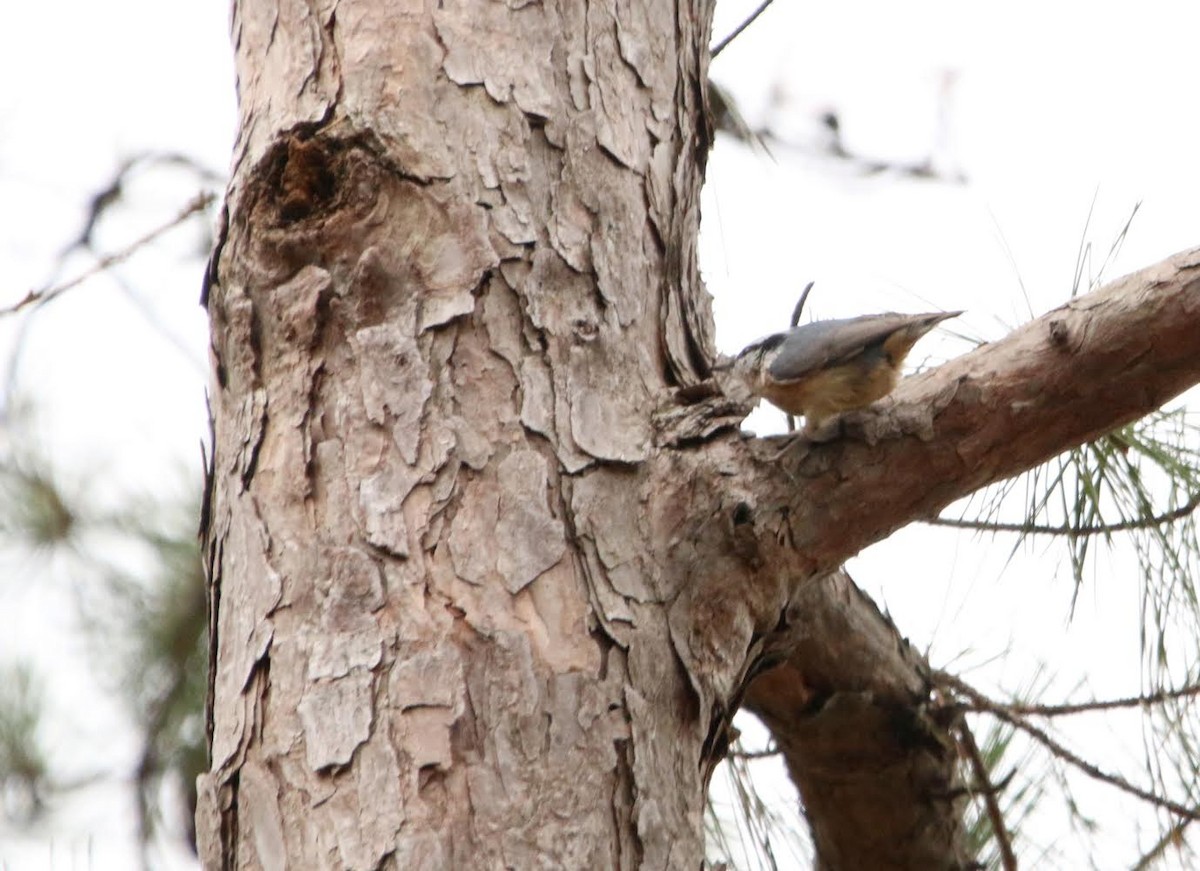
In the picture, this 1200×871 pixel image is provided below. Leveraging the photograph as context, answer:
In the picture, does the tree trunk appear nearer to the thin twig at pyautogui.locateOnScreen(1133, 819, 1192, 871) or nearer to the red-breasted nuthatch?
the red-breasted nuthatch

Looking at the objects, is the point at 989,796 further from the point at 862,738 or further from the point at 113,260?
the point at 113,260

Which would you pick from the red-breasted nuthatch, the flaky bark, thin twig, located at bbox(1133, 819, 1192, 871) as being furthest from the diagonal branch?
thin twig, located at bbox(1133, 819, 1192, 871)

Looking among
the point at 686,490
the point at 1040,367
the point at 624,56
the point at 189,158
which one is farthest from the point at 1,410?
the point at 1040,367

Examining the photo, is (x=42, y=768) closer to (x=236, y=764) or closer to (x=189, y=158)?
(x=189, y=158)

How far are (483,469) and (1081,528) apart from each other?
89cm

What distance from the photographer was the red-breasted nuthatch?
1.37 m

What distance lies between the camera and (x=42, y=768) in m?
2.07

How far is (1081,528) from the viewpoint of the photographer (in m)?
1.67

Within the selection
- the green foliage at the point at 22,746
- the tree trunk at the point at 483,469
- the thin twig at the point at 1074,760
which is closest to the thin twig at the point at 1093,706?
the thin twig at the point at 1074,760

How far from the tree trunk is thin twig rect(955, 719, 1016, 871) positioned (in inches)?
18.1

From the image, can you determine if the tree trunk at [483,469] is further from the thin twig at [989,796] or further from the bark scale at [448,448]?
the thin twig at [989,796]

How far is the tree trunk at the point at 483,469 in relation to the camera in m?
1.01

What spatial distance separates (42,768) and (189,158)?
37.6 inches

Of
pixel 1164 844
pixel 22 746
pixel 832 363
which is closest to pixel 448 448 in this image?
pixel 832 363
